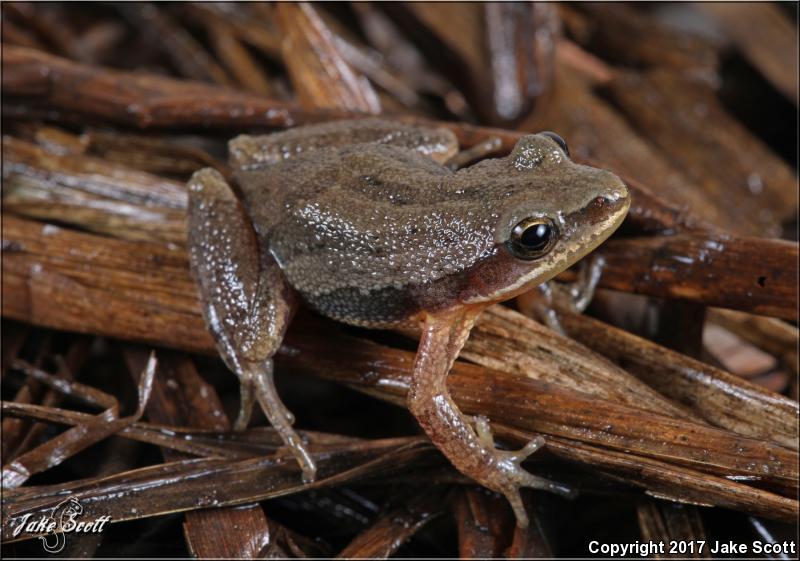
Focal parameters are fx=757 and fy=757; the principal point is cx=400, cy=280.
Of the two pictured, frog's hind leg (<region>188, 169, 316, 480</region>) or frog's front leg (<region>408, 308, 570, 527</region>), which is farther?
frog's hind leg (<region>188, 169, 316, 480</region>)

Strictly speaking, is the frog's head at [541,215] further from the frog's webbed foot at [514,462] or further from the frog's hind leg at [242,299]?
the frog's hind leg at [242,299]

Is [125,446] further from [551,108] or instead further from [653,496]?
[551,108]

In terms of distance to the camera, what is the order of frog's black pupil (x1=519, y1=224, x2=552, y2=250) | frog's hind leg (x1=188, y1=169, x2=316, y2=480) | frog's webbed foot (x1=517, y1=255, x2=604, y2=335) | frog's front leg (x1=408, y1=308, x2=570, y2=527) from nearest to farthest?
frog's black pupil (x1=519, y1=224, x2=552, y2=250)
frog's front leg (x1=408, y1=308, x2=570, y2=527)
frog's hind leg (x1=188, y1=169, x2=316, y2=480)
frog's webbed foot (x1=517, y1=255, x2=604, y2=335)

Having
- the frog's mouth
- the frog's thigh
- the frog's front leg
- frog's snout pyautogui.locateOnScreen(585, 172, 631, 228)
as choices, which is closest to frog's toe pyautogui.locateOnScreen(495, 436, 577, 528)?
the frog's front leg

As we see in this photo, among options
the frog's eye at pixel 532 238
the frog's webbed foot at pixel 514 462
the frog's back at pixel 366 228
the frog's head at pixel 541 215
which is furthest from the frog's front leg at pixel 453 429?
the frog's eye at pixel 532 238

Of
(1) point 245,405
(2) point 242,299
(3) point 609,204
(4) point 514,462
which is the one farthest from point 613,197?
(1) point 245,405

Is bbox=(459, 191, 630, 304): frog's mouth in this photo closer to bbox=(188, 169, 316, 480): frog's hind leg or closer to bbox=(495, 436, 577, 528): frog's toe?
bbox=(495, 436, 577, 528): frog's toe

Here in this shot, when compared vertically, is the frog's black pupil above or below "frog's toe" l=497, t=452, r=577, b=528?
above
